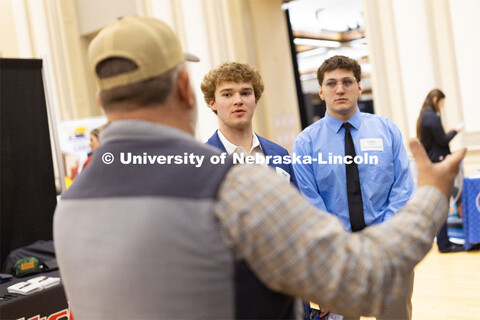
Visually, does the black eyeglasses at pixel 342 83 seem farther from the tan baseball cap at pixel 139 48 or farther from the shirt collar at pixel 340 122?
the tan baseball cap at pixel 139 48

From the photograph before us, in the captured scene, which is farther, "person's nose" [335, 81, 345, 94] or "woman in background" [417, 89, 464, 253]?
Answer: "woman in background" [417, 89, 464, 253]

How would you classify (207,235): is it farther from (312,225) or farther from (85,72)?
(85,72)

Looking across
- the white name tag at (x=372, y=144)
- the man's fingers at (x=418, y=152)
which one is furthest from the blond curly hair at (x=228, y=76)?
the man's fingers at (x=418, y=152)

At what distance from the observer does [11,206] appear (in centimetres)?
384

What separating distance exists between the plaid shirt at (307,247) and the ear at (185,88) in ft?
0.68

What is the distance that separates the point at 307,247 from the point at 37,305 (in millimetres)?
2219

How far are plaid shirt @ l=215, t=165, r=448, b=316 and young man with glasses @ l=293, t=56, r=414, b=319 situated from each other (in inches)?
60.8

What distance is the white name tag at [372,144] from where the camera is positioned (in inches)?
97.3

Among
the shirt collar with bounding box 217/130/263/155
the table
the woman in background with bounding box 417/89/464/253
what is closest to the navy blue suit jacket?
the shirt collar with bounding box 217/130/263/155

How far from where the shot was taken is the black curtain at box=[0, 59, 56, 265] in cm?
382

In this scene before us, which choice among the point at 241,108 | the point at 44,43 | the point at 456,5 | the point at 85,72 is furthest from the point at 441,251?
the point at 44,43

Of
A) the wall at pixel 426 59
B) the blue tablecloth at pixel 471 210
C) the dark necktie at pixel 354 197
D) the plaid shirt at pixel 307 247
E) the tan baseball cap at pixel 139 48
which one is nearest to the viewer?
the plaid shirt at pixel 307 247

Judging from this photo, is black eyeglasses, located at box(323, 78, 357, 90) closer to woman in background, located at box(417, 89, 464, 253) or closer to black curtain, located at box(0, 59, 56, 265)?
black curtain, located at box(0, 59, 56, 265)

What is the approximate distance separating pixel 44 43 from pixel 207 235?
923 cm
